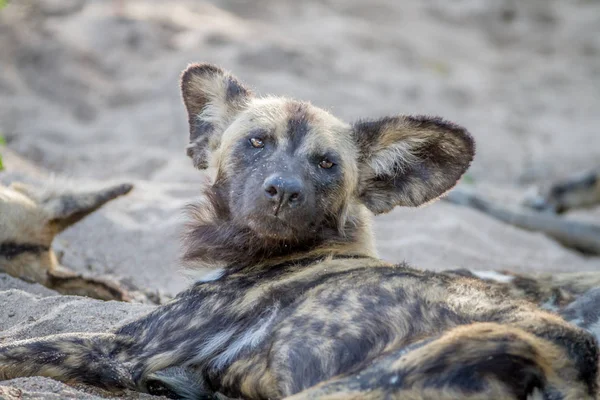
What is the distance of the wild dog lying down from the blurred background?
1.49 meters

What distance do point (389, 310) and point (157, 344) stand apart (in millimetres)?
834

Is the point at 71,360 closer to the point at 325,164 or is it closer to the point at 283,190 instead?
the point at 283,190

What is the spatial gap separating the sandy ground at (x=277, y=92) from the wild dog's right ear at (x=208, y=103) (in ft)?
1.51

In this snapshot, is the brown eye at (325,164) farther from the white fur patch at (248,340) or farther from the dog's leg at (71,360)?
the dog's leg at (71,360)

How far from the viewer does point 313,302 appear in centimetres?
307

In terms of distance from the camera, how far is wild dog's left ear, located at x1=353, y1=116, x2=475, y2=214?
3781 millimetres

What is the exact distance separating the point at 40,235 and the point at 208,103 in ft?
3.74

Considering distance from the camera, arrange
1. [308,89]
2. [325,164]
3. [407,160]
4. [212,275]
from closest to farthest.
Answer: [212,275] → [325,164] → [407,160] → [308,89]

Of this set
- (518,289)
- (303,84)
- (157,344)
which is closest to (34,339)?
(157,344)

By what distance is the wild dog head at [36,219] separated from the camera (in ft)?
14.6

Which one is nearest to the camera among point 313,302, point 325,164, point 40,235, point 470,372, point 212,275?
point 470,372

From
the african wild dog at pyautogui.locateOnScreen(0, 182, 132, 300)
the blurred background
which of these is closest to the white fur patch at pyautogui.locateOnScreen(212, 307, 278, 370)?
the african wild dog at pyautogui.locateOnScreen(0, 182, 132, 300)

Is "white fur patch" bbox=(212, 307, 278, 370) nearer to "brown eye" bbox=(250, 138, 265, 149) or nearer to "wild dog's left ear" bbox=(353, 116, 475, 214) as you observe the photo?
"brown eye" bbox=(250, 138, 265, 149)

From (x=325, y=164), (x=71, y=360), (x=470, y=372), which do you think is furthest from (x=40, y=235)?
(x=470, y=372)
